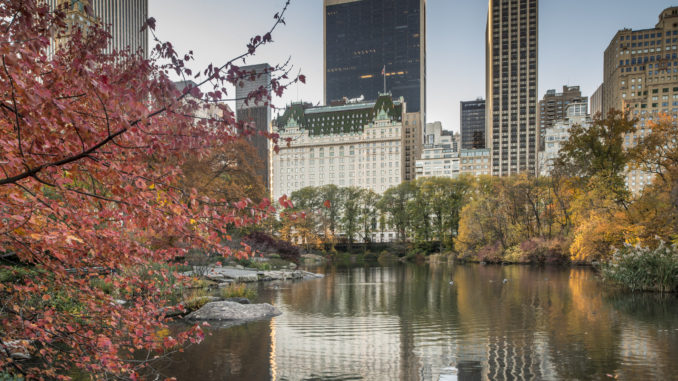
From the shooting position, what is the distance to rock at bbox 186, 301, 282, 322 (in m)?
15.5

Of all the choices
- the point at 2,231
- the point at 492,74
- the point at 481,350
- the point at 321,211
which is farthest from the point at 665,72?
the point at 2,231

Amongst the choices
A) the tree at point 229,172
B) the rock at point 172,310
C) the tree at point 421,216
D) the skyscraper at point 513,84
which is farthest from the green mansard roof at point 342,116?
the rock at point 172,310

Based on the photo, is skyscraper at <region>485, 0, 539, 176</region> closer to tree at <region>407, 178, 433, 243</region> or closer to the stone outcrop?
tree at <region>407, 178, 433, 243</region>

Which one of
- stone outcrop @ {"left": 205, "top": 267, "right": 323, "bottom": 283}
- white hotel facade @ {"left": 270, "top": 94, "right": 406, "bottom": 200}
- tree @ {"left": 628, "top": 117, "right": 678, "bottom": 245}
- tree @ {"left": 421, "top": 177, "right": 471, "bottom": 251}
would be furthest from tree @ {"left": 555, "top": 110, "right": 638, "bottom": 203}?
white hotel facade @ {"left": 270, "top": 94, "right": 406, "bottom": 200}

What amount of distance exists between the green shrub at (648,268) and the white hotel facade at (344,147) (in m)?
110

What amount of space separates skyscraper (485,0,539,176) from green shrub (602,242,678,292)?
131 meters

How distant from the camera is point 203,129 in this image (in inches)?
203

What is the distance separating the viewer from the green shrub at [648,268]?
1998 cm

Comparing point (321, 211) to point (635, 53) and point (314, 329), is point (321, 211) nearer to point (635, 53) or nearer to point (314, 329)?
point (314, 329)

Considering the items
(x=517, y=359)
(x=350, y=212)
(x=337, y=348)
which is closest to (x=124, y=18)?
(x=350, y=212)

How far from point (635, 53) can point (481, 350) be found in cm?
17549

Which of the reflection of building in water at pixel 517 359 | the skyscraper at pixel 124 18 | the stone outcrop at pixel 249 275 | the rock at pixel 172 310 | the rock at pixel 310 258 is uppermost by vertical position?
the skyscraper at pixel 124 18

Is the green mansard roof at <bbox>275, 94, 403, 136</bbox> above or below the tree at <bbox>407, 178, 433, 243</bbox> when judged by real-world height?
above

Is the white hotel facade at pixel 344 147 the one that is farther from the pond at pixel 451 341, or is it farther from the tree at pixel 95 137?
the tree at pixel 95 137
